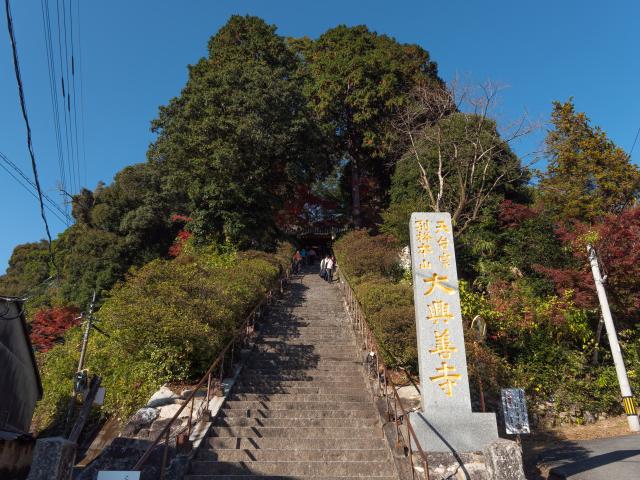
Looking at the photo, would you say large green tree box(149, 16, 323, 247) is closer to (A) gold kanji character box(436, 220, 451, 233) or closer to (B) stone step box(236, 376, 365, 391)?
(B) stone step box(236, 376, 365, 391)

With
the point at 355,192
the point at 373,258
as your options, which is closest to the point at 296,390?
the point at 373,258

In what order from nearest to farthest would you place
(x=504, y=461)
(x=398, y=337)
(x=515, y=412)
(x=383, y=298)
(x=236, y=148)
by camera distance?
(x=504, y=461), (x=515, y=412), (x=398, y=337), (x=383, y=298), (x=236, y=148)

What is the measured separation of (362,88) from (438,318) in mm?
17296

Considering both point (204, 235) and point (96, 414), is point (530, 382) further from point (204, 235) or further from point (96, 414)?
point (204, 235)

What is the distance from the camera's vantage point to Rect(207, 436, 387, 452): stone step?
256 inches

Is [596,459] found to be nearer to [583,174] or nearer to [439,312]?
[439,312]

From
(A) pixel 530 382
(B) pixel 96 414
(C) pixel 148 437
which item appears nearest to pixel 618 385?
(A) pixel 530 382

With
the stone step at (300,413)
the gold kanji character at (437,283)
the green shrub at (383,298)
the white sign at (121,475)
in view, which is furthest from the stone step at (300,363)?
the white sign at (121,475)

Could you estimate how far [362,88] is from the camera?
2142cm

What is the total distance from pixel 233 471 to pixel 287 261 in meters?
13.4

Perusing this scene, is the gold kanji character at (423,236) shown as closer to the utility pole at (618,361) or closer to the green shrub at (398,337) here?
the green shrub at (398,337)

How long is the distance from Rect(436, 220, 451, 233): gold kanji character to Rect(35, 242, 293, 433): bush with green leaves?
4.96m

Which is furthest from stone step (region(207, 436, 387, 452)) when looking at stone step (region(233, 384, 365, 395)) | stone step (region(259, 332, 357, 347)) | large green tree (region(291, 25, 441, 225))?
large green tree (region(291, 25, 441, 225))

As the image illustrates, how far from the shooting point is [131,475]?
3975 millimetres
